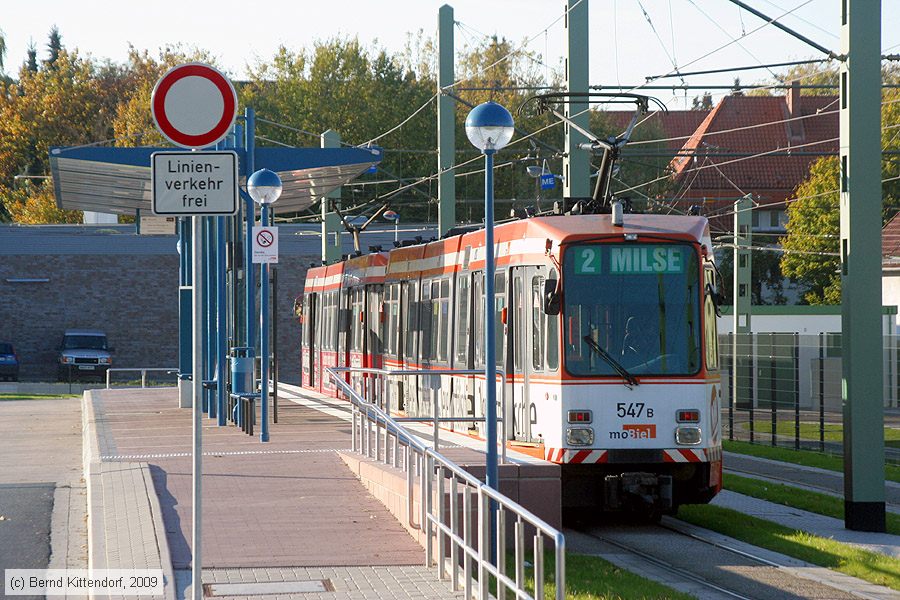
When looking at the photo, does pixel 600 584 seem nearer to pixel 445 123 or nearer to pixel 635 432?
pixel 635 432

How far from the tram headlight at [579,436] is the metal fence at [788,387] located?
1458 centimetres

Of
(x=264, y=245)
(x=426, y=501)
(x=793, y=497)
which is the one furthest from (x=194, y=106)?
(x=793, y=497)

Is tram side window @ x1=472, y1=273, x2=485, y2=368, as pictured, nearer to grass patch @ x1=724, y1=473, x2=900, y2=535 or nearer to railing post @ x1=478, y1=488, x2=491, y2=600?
grass patch @ x1=724, y1=473, x2=900, y2=535

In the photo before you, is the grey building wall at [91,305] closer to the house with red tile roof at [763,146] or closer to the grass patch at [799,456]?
the grass patch at [799,456]

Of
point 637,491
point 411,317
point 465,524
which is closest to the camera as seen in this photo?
point 465,524

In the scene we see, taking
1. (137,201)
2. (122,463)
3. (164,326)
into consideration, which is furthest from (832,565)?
(164,326)

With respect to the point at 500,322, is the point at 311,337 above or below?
below

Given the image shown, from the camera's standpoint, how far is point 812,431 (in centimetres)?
3198

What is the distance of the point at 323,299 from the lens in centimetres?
3162

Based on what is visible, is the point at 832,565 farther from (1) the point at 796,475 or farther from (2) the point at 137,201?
(2) the point at 137,201

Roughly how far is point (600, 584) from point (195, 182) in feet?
14.5

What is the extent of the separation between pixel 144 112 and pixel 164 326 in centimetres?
2089

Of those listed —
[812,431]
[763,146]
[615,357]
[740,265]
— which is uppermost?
[763,146]

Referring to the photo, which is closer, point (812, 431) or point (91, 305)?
point (812, 431)
